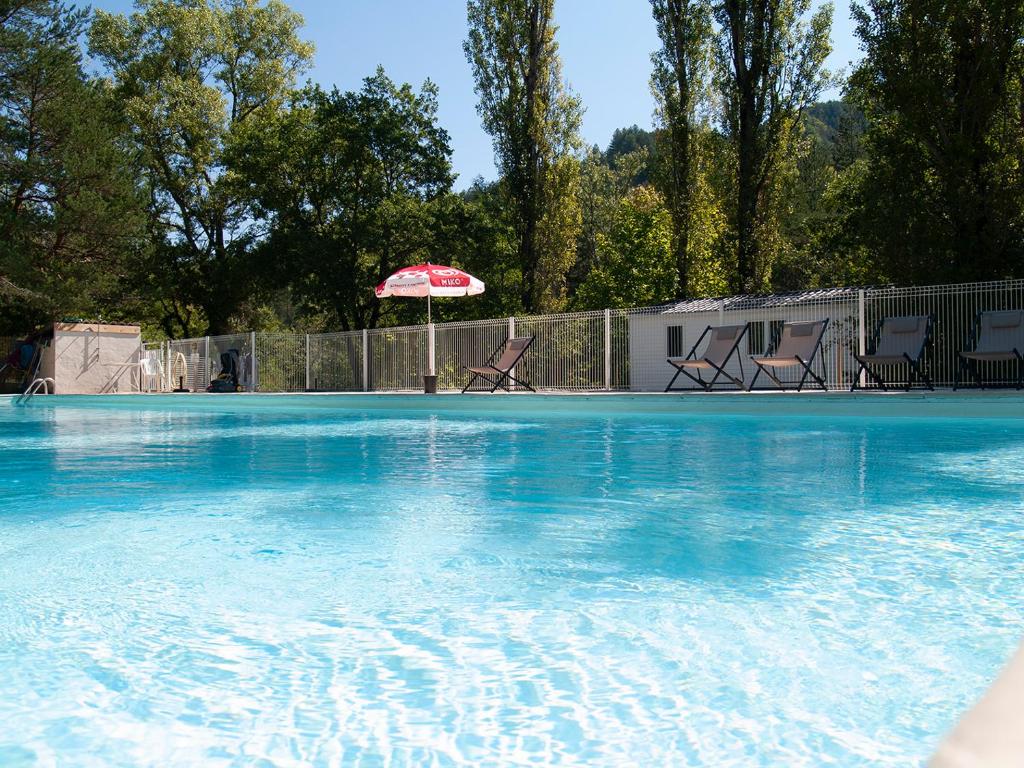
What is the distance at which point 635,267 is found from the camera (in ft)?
113

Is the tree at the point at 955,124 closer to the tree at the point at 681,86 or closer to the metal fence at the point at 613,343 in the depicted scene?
the metal fence at the point at 613,343

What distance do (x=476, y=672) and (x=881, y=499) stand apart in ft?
9.52

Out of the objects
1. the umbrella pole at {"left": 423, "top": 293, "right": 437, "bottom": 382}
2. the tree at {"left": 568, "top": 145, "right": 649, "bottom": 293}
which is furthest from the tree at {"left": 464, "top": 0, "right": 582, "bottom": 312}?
the tree at {"left": 568, "top": 145, "right": 649, "bottom": 293}

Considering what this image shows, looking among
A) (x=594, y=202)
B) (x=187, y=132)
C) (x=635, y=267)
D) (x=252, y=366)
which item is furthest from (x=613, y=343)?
(x=594, y=202)

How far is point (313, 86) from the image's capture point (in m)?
27.4

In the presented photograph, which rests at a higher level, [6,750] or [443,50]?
[443,50]

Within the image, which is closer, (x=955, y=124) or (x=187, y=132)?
(x=955, y=124)

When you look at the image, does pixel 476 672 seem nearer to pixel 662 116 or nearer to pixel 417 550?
pixel 417 550

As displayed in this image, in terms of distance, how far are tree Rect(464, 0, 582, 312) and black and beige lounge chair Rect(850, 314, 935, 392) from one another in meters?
12.6

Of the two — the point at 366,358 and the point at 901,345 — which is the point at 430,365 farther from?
the point at 901,345

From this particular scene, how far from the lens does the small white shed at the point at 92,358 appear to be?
22281 millimetres

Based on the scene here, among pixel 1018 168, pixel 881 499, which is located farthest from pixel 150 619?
pixel 1018 168

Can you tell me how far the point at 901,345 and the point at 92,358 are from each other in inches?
792

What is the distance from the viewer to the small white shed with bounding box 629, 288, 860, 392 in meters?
16.7
